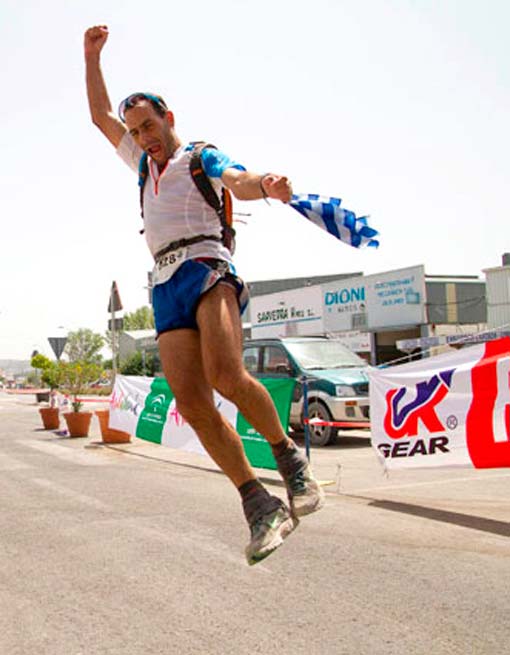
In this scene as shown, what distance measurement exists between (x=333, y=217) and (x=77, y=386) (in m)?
17.6

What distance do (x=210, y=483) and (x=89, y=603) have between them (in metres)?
5.21

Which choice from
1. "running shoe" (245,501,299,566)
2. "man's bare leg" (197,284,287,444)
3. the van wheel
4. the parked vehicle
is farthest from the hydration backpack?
the van wheel

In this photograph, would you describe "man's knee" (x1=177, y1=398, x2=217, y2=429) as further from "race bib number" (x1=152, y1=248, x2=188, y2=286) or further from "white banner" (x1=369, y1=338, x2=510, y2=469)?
"white banner" (x1=369, y1=338, x2=510, y2=469)

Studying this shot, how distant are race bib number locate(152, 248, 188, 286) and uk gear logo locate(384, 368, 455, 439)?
5.61 m

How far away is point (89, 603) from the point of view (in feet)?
15.5

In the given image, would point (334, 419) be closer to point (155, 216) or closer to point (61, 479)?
point (61, 479)

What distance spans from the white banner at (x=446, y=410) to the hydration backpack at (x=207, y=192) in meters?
5.12

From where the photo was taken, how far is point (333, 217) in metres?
2.65

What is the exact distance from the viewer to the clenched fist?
3.91 m

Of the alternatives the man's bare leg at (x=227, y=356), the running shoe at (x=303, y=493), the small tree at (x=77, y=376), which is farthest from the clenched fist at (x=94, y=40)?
the small tree at (x=77, y=376)

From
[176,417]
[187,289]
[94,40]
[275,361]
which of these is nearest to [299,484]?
[187,289]

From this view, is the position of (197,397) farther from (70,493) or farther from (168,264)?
(70,493)

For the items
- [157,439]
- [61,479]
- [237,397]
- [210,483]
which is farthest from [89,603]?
[157,439]

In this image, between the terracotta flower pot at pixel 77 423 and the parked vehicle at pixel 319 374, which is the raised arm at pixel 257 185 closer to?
the parked vehicle at pixel 319 374
